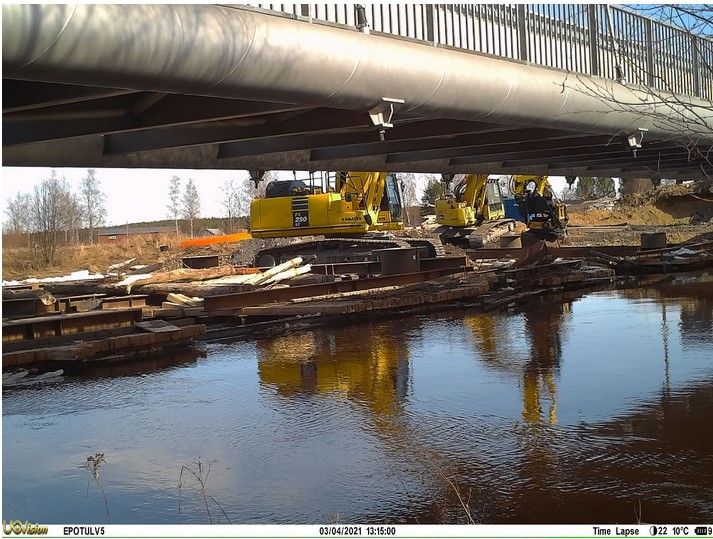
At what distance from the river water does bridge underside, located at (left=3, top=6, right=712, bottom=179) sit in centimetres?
235

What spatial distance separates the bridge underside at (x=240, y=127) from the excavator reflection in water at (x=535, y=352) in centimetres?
259

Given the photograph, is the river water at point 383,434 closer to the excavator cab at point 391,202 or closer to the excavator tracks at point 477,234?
the excavator cab at point 391,202

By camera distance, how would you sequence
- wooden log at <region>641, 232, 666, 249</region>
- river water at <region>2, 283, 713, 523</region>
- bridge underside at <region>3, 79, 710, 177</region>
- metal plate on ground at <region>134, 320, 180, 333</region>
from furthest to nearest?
wooden log at <region>641, 232, 666, 249</region>, metal plate on ground at <region>134, 320, 180, 333</region>, bridge underside at <region>3, 79, 710, 177</region>, river water at <region>2, 283, 713, 523</region>

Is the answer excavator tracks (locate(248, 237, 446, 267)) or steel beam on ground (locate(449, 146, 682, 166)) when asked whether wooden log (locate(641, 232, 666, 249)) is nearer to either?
excavator tracks (locate(248, 237, 446, 267))

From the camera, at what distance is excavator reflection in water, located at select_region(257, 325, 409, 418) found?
27.9 ft

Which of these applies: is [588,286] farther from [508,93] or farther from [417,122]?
[508,93]

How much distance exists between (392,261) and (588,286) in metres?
4.60

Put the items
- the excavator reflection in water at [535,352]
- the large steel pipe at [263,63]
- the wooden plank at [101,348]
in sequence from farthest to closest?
the wooden plank at [101,348] → the excavator reflection in water at [535,352] → the large steel pipe at [263,63]

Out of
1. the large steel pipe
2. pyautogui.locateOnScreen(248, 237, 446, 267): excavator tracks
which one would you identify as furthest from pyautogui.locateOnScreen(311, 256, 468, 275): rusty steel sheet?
the large steel pipe

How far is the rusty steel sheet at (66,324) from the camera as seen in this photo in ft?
39.1

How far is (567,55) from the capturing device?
36.6 feet

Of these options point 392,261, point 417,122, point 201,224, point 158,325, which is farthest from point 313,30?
point 201,224
